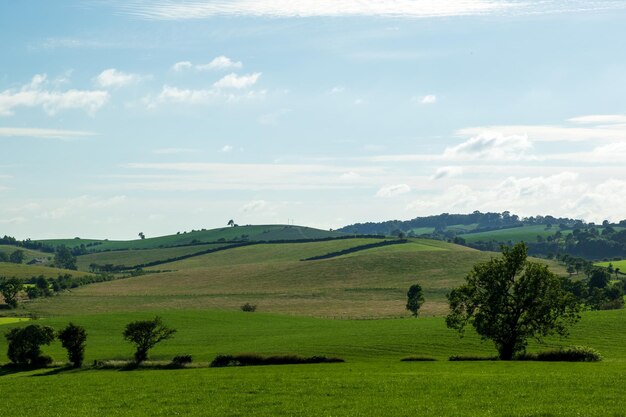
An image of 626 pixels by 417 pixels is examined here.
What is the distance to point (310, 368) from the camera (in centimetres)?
5306

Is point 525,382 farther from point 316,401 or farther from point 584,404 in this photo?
point 316,401

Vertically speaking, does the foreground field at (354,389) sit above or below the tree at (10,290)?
below

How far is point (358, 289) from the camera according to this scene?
16525 cm

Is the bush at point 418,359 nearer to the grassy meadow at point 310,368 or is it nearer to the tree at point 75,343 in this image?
the grassy meadow at point 310,368

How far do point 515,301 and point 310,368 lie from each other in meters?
20.1

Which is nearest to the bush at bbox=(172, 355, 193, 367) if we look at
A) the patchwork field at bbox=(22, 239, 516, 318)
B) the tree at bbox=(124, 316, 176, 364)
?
the tree at bbox=(124, 316, 176, 364)

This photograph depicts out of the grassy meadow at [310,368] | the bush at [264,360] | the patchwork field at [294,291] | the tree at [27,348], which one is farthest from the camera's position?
the patchwork field at [294,291]

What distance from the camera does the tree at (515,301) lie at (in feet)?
201

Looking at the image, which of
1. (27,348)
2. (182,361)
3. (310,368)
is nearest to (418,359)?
(310,368)

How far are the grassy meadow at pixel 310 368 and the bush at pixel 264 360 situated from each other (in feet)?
7.44

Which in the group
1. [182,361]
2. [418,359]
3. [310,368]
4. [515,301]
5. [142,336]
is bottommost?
[182,361]

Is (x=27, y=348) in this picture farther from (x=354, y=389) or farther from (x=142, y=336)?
(x=354, y=389)

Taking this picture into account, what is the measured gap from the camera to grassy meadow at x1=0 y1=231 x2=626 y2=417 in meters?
34.5

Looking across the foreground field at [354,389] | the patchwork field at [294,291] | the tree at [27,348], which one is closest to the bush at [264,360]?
the foreground field at [354,389]
